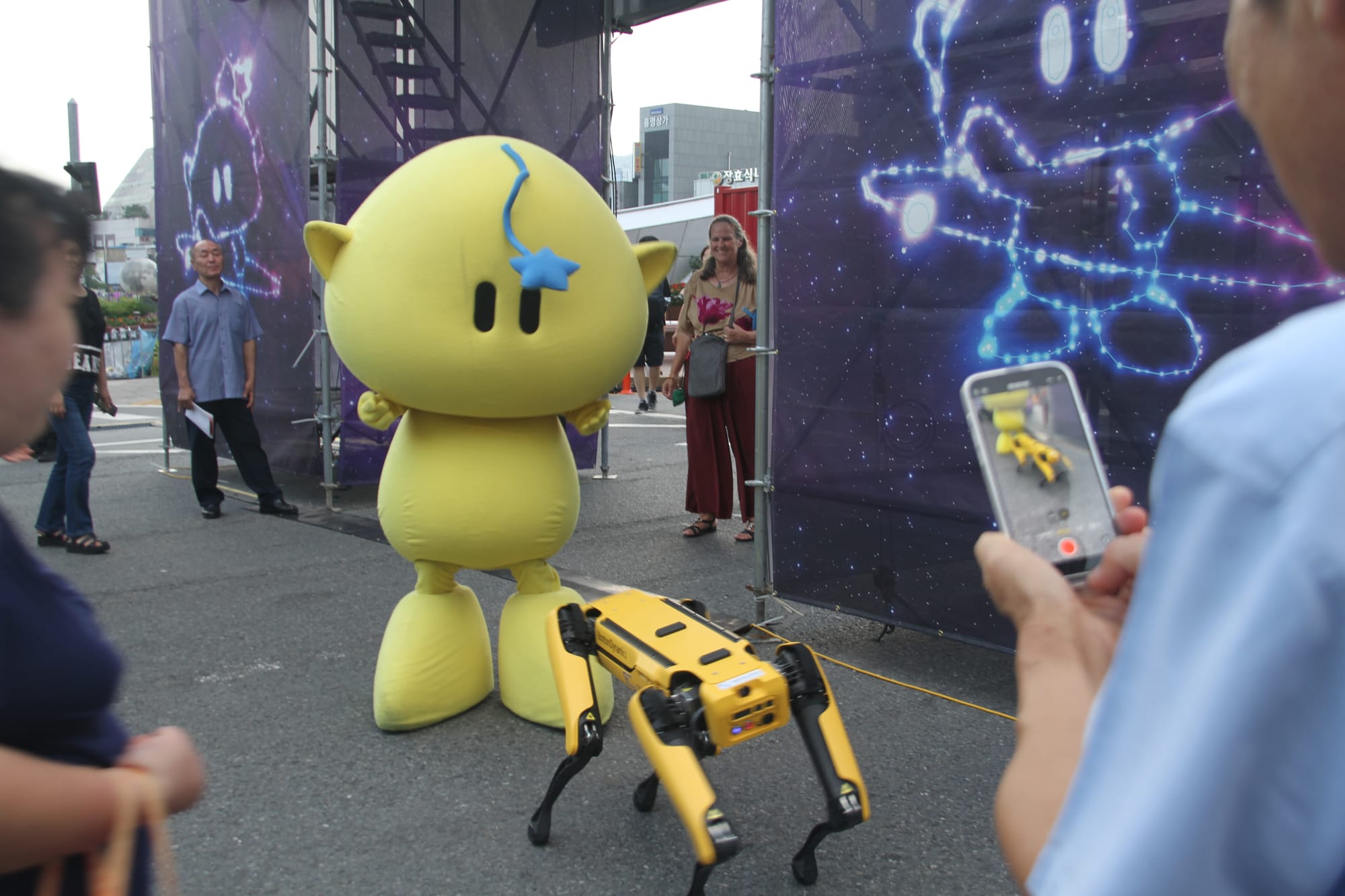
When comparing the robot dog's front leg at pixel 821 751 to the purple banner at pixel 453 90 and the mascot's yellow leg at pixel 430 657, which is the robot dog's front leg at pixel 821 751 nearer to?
the mascot's yellow leg at pixel 430 657

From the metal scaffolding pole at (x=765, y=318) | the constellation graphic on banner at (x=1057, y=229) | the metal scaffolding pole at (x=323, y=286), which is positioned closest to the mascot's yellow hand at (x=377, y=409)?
the metal scaffolding pole at (x=765, y=318)

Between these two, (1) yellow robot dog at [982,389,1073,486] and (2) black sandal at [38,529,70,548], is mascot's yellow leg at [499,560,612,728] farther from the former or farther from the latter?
(2) black sandal at [38,529,70,548]

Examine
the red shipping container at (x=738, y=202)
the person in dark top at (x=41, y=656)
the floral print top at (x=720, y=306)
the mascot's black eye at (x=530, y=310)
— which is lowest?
the person in dark top at (x=41, y=656)

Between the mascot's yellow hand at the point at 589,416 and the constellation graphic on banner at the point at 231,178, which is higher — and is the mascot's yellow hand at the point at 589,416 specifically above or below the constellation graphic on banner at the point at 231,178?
below

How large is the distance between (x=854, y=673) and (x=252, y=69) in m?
6.28

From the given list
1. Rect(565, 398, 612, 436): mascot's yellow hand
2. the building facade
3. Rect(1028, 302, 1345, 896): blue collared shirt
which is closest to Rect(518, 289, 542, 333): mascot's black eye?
Rect(565, 398, 612, 436): mascot's yellow hand

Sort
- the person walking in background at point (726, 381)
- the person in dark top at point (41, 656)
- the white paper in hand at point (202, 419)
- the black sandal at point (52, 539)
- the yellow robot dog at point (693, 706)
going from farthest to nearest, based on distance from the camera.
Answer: the white paper in hand at point (202, 419) → the black sandal at point (52, 539) → the person walking in background at point (726, 381) → the yellow robot dog at point (693, 706) → the person in dark top at point (41, 656)

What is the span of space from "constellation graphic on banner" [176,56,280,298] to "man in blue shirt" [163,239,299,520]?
25.1 inches

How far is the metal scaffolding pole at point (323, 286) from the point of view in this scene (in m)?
6.57

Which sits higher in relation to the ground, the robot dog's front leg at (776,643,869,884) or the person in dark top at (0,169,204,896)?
the person in dark top at (0,169,204,896)

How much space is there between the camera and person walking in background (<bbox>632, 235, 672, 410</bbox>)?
456 inches

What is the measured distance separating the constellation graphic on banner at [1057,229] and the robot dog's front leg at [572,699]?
1715 mm

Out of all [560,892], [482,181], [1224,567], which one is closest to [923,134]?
[482,181]

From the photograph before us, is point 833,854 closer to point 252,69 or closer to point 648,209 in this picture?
point 252,69
